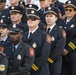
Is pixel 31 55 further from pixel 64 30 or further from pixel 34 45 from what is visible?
pixel 64 30

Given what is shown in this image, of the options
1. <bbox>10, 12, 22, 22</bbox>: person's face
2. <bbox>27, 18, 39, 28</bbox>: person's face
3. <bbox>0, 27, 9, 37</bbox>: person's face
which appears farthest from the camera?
<bbox>10, 12, 22, 22</bbox>: person's face

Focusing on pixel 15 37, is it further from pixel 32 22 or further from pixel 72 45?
pixel 72 45

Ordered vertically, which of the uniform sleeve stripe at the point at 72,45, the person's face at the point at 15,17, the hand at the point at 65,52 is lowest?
the hand at the point at 65,52

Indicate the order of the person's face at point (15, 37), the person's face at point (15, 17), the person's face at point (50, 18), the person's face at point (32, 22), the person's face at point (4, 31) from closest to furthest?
the person's face at point (15, 37) < the person's face at point (4, 31) < the person's face at point (32, 22) < the person's face at point (50, 18) < the person's face at point (15, 17)

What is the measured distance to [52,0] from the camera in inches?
353

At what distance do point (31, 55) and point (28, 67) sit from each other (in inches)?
8.2

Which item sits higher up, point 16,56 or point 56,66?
point 16,56

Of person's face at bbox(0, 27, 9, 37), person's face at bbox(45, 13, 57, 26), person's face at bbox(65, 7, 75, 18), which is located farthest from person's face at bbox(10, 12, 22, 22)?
person's face at bbox(65, 7, 75, 18)

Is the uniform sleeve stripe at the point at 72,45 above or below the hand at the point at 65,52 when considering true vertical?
above

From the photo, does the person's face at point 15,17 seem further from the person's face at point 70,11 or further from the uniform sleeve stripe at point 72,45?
the uniform sleeve stripe at point 72,45

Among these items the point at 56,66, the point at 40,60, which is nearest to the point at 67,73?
the point at 56,66

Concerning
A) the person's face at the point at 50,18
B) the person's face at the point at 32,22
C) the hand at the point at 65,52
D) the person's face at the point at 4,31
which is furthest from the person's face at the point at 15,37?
the hand at the point at 65,52

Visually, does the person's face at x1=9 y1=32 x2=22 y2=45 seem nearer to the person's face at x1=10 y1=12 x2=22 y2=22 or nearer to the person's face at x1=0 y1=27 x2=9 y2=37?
the person's face at x1=0 y1=27 x2=9 y2=37

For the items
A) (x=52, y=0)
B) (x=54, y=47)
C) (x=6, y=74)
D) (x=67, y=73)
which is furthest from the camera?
(x=52, y=0)
